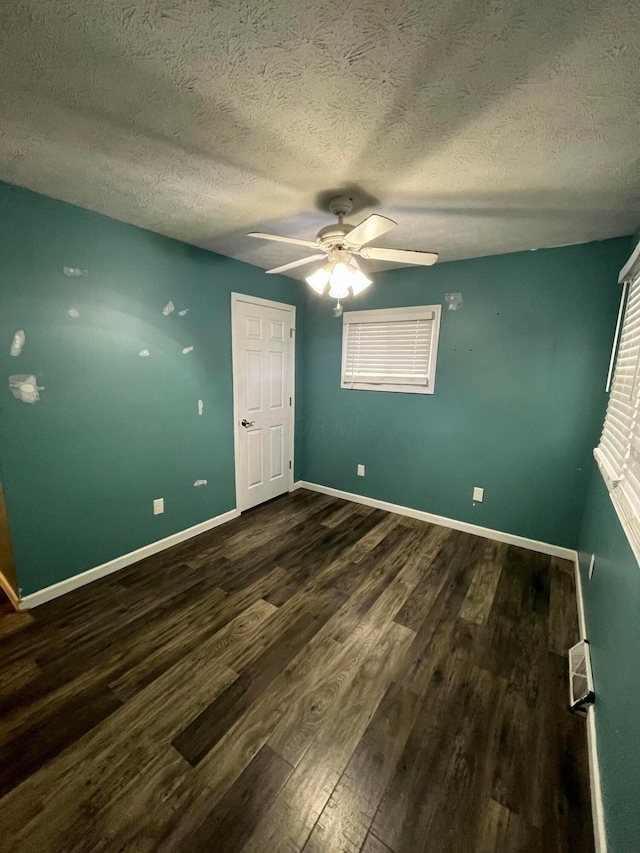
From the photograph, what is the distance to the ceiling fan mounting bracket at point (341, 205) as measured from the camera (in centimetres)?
173

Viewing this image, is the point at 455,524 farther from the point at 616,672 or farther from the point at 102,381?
the point at 102,381

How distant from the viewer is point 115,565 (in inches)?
93.5

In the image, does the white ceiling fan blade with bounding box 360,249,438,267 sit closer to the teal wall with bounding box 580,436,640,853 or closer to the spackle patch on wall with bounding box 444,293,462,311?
the spackle patch on wall with bounding box 444,293,462,311

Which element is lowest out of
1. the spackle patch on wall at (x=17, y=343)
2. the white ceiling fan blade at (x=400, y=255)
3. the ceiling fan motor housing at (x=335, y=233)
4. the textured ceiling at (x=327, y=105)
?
the spackle patch on wall at (x=17, y=343)

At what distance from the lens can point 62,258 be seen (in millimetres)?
1928

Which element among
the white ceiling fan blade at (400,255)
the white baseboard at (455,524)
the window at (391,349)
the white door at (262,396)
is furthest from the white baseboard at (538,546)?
the white ceiling fan blade at (400,255)

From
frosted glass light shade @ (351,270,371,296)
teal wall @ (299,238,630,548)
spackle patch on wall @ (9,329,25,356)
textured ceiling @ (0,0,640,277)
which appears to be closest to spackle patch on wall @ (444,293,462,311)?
teal wall @ (299,238,630,548)

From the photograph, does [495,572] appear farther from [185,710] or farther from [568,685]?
[185,710]

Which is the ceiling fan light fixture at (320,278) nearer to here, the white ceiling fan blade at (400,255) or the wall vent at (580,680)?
the white ceiling fan blade at (400,255)

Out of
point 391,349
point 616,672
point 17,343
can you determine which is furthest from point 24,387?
point 616,672

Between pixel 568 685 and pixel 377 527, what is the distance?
5.54ft

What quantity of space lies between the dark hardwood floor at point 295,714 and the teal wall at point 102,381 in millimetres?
445

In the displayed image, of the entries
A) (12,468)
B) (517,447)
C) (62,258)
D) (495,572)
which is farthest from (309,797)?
(62,258)

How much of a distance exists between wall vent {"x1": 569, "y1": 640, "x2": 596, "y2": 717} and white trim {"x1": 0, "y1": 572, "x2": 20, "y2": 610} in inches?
120
